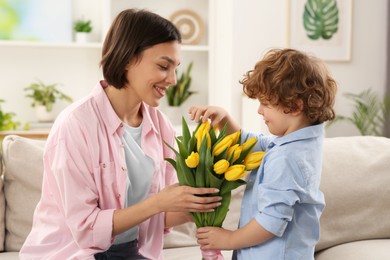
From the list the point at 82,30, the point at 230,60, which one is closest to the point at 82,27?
the point at 82,30

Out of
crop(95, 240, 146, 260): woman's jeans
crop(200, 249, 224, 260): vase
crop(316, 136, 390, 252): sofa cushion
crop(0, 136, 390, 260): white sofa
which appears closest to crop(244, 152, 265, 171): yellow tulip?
crop(200, 249, 224, 260): vase

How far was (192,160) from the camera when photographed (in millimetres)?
1556

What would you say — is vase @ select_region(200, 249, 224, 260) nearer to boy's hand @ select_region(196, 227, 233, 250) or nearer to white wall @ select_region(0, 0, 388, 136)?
boy's hand @ select_region(196, 227, 233, 250)

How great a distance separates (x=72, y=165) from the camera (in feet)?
5.73

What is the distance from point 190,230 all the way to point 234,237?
823 mm

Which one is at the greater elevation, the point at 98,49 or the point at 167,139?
the point at 98,49

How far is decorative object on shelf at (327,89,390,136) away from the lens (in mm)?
5215

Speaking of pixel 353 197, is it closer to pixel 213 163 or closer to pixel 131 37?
pixel 213 163

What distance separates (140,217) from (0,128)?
329 centimetres

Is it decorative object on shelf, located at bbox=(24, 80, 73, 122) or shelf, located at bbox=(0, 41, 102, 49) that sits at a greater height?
shelf, located at bbox=(0, 41, 102, 49)

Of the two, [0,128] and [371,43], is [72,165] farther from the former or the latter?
[371,43]

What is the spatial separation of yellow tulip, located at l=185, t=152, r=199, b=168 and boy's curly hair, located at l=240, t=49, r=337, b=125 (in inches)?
9.8

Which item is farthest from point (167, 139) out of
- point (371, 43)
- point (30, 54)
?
point (371, 43)

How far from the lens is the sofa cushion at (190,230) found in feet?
7.77
